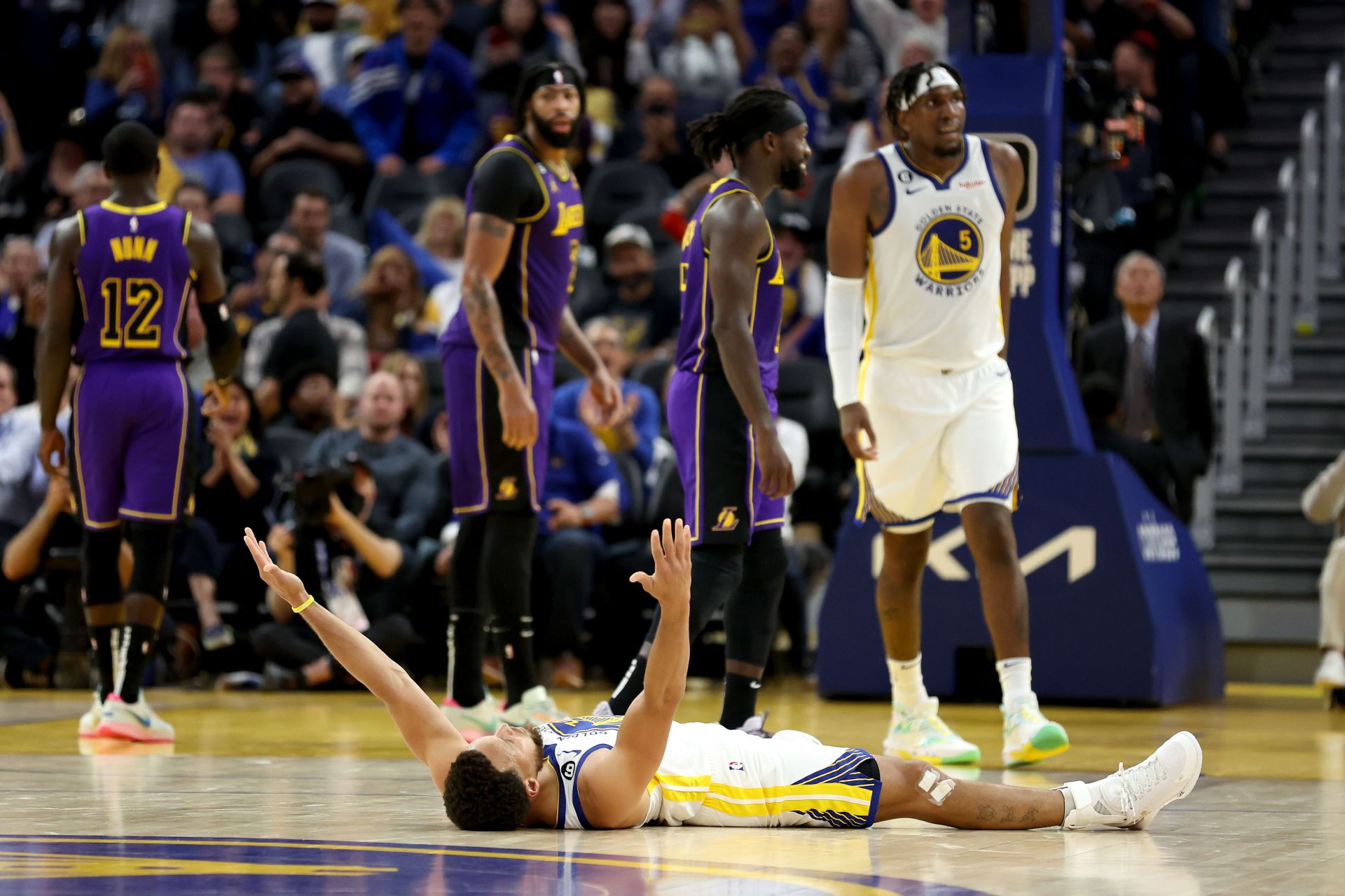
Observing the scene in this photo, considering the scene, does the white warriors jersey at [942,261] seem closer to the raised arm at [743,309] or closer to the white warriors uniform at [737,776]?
the raised arm at [743,309]

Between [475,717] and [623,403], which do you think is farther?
[623,403]

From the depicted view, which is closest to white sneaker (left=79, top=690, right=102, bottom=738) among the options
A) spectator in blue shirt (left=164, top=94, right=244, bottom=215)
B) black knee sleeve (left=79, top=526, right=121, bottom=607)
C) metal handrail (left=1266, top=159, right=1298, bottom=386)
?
black knee sleeve (left=79, top=526, right=121, bottom=607)

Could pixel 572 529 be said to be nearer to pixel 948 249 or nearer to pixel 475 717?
pixel 475 717

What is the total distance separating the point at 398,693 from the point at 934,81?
2.85 metres

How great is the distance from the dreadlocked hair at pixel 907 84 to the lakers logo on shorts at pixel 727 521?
141 cm

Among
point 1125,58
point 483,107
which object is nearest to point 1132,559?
point 1125,58

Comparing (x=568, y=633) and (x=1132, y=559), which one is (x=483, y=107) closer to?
(x=568, y=633)

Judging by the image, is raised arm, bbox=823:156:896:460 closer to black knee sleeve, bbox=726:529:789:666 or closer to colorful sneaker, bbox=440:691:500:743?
black knee sleeve, bbox=726:529:789:666

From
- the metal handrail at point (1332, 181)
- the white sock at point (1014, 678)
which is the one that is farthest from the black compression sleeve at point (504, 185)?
the metal handrail at point (1332, 181)

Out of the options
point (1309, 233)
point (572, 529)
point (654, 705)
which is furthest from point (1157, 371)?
point (654, 705)

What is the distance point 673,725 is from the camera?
4695 mm

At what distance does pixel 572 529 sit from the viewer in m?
10.2

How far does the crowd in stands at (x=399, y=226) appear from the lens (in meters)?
10.2

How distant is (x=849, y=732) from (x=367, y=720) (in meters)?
2.17
